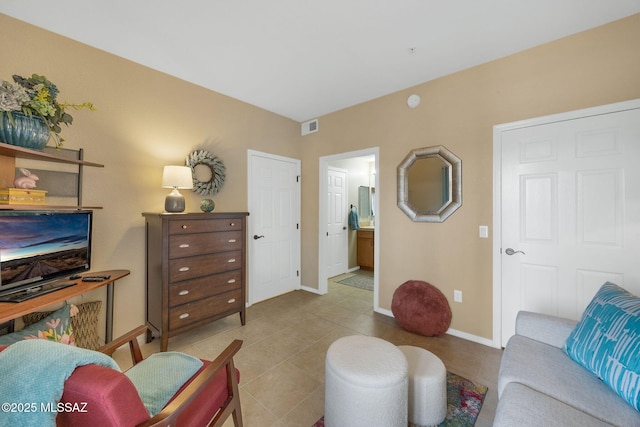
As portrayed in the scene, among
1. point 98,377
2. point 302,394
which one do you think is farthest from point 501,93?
point 98,377

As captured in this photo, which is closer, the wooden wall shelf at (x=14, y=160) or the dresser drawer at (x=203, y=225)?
the wooden wall shelf at (x=14, y=160)

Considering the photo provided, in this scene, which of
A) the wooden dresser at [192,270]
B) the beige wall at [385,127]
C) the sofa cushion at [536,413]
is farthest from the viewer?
the wooden dresser at [192,270]

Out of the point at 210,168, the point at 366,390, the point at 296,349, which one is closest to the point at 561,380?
the point at 366,390

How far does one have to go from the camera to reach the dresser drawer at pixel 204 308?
7.67 feet

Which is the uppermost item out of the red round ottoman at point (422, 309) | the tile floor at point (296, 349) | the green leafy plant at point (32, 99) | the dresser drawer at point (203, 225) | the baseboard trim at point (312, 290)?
the green leafy plant at point (32, 99)

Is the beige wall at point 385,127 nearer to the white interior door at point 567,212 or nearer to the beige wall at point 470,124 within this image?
the beige wall at point 470,124

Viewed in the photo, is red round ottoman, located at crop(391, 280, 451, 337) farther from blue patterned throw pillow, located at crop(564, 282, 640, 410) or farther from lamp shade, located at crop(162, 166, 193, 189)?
lamp shade, located at crop(162, 166, 193, 189)

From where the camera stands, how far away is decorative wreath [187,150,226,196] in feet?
9.28

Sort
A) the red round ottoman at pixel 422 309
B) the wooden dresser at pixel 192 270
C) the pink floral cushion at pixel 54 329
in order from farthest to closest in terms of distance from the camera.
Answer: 1. the red round ottoman at pixel 422 309
2. the wooden dresser at pixel 192 270
3. the pink floral cushion at pixel 54 329

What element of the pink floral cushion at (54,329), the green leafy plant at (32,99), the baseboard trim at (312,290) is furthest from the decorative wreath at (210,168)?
the baseboard trim at (312,290)

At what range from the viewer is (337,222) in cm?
496

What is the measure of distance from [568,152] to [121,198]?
155 inches

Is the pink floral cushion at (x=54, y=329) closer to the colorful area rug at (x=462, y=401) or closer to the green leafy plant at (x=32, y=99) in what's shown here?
the green leafy plant at (x=32, y=99)

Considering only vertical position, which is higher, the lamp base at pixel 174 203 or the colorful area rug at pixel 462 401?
the lamp base at pixel 174 203
